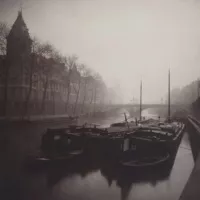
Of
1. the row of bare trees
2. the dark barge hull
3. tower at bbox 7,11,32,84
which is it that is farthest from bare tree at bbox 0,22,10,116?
the dark barge hull

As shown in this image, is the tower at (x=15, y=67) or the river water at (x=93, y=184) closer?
the river water at (x=93, y=184)

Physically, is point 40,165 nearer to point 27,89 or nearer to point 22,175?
point 22,175

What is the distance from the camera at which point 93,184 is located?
17.6 feet

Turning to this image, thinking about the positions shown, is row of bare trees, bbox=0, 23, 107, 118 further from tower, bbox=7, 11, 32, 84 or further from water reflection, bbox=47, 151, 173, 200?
water reflection, bbox=47, 151, 173, 200

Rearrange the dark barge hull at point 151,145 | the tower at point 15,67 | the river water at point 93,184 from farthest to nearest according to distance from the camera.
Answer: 1. the tower at point 15,67
2. the dark barge hull at point 151,145
3. the river water at point 93,184

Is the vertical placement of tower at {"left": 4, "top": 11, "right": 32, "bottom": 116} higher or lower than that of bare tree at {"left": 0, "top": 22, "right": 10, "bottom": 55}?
lower

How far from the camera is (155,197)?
4.80m

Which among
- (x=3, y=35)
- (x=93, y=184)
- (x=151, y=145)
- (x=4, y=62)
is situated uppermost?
(x=3, y=35)

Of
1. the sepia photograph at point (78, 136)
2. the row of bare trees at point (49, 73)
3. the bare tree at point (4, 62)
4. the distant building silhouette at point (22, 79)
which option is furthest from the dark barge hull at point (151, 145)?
the bare tree at point (4, 62)

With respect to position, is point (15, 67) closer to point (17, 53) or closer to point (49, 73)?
point (17, 53)

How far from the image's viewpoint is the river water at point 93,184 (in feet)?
15.4

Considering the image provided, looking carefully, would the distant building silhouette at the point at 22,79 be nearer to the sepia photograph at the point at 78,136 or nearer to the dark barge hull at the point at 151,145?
the sepia photograph at the point at 78,136

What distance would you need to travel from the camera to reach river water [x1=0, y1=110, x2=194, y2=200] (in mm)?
4680

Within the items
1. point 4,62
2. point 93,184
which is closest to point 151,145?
point 93,184
